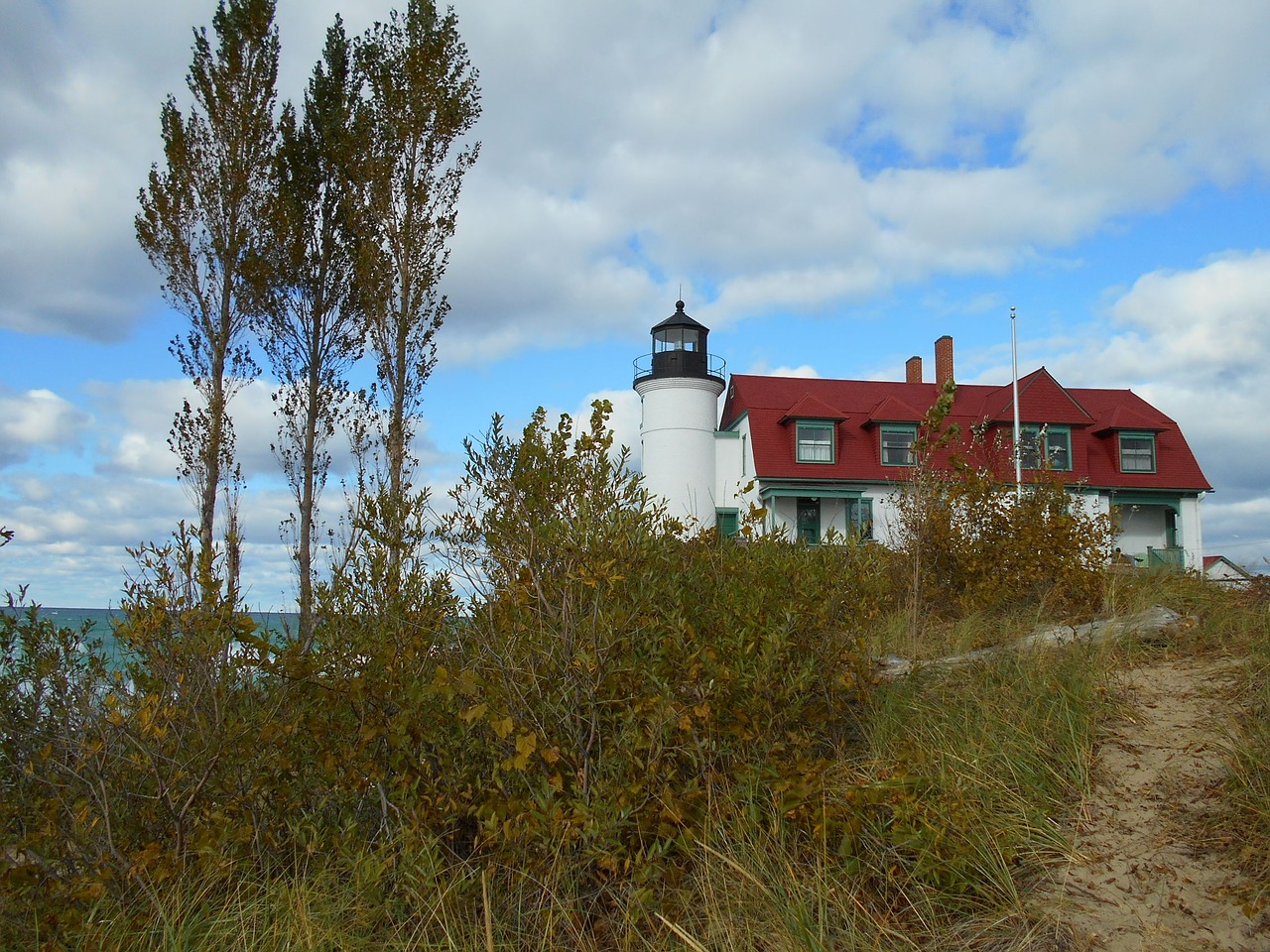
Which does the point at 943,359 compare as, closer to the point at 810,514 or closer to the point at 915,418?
the point at 915,418

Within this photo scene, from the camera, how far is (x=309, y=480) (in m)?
17.1

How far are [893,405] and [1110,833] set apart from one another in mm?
23060

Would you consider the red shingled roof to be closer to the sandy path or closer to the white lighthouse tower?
the white lighthouse tower

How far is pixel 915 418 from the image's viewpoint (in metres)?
26.4

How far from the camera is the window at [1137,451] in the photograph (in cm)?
2730

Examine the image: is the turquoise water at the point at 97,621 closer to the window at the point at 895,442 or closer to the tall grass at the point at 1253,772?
the tall grass at the point at 1253,772

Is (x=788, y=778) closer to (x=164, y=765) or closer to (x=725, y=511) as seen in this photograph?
(x=164, y=765)

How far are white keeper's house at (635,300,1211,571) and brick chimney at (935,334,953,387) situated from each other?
2.83 ft

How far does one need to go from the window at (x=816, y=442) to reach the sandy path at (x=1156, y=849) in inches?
808

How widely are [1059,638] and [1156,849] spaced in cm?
280

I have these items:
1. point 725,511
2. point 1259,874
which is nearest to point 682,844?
point 1259,874

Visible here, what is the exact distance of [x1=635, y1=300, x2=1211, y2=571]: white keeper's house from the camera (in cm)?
2600

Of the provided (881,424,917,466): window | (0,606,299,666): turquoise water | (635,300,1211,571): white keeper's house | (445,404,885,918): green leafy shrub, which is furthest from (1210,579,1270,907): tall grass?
(881,424,917,466): window

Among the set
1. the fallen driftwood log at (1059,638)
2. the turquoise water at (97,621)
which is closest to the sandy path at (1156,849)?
the fallen driftwood log at (1059,638)
